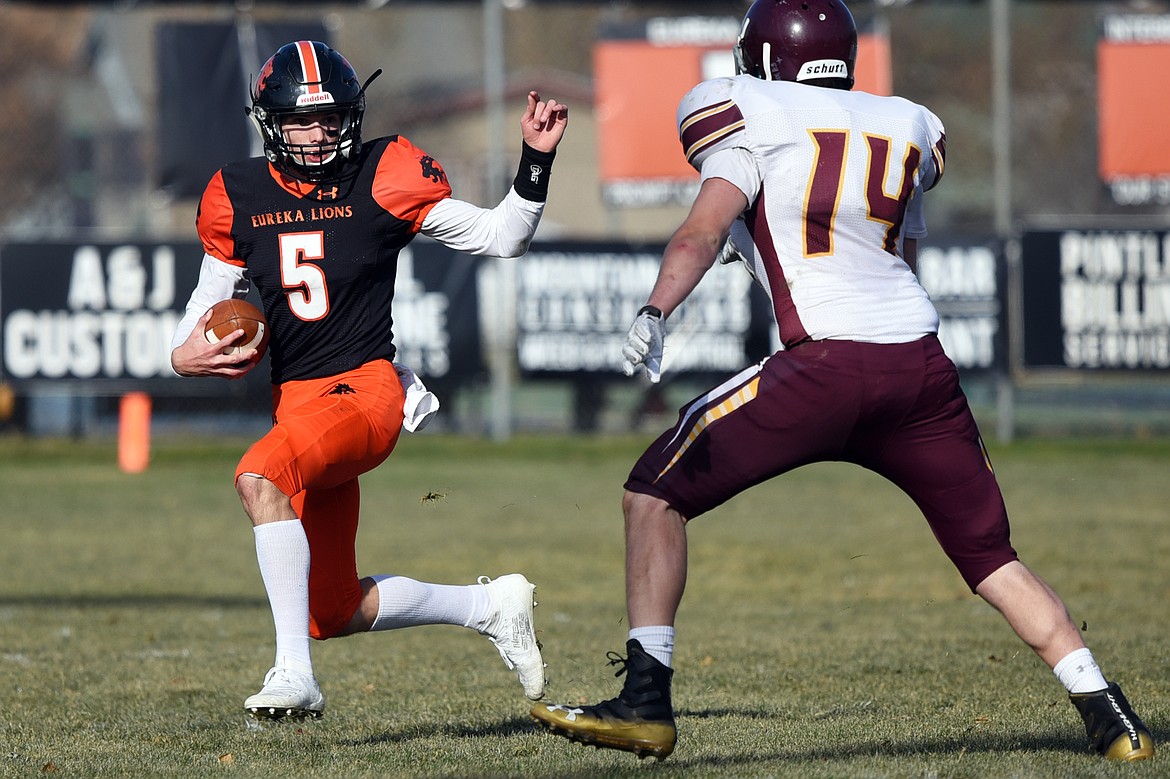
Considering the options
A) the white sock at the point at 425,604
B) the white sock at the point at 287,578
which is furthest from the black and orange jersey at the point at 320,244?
the white sock at the point at 425,604

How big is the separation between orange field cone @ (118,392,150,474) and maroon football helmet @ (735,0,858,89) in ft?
35.2

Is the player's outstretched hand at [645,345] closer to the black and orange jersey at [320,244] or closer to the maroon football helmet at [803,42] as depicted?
the maroon football helmet at [803,42]

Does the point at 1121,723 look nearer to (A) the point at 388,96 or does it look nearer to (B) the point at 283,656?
(B) the point at 283,656

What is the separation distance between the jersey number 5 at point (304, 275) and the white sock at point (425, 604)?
2.74 feet

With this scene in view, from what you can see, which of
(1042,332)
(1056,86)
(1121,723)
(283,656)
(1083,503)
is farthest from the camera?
(1056,86)

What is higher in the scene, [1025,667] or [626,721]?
[626,721]

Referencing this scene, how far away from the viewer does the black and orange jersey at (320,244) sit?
467 centimetres

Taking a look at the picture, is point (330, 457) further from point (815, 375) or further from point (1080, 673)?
point (1080, 673)

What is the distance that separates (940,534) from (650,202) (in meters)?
11.9

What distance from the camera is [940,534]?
4.16 m

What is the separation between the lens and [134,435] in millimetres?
14109

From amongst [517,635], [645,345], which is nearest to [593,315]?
[517,635]

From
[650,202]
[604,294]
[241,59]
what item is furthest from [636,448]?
[241,59]

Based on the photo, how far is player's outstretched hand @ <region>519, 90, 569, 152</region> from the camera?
4617 millimetres
